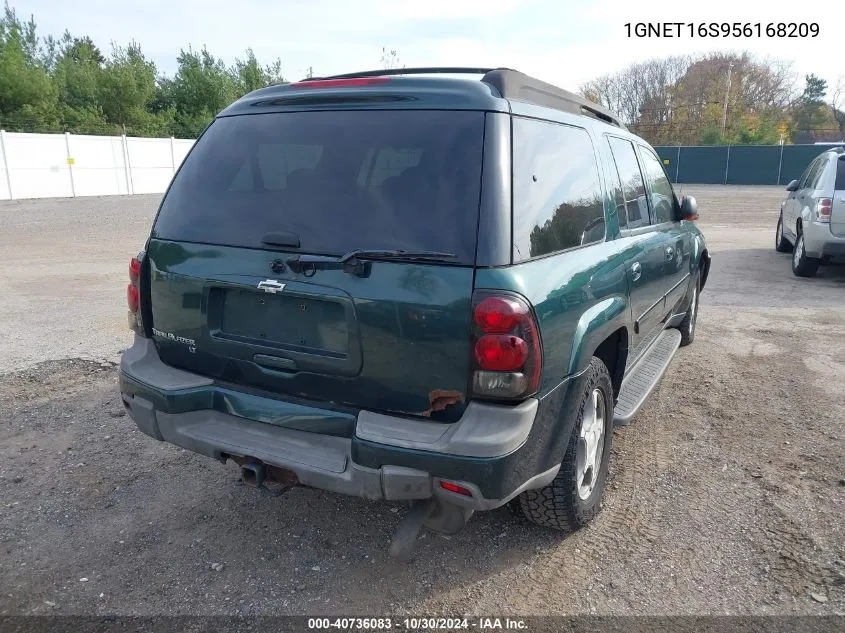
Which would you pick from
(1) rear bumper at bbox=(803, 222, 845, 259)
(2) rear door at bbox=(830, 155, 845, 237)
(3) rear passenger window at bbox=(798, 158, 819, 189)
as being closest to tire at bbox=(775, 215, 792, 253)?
(3) rear passenger window at bbox=(798, 158, 819, 189)

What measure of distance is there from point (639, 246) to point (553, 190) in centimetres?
117

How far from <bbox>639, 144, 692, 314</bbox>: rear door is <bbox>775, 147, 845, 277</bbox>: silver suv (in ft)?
15.4

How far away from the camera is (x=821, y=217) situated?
345 inches

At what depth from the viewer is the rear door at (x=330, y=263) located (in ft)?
7.93

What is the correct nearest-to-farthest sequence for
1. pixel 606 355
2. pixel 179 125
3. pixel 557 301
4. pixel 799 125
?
1. pixel 557 301
2. pixel 606 355
3. pixel 179 125
4. pixel 799 125

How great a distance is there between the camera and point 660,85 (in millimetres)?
64375

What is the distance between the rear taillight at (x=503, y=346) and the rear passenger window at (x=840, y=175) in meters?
8.29

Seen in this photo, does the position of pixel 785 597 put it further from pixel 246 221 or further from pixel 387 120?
pixel 246 221

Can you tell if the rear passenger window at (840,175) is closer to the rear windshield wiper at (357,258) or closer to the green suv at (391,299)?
the green suv at (391,299)

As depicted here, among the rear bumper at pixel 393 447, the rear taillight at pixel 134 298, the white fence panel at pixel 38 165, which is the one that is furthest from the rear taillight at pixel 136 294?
the white fence panel at pixel 38 165

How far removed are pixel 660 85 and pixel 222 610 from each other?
70.4m

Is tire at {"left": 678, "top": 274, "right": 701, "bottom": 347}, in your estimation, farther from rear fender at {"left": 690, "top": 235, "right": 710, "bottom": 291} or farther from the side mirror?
the side mirror

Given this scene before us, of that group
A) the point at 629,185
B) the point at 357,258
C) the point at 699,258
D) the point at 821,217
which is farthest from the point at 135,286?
the point at 821,217

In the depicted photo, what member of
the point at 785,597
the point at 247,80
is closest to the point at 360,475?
the point at 785,597
